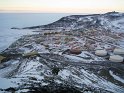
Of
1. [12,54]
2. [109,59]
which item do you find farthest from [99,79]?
[12,54]

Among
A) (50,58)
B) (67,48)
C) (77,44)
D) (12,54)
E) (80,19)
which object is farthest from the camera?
(80,19)

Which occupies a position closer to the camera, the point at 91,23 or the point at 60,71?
the point at 60,71

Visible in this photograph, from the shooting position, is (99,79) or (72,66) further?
(72,66)

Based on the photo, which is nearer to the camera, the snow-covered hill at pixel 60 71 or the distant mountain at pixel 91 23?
the snow-covered hill at pixel 60 71

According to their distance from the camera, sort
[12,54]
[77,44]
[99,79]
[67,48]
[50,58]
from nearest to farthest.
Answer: [99,79], [50,58], [12,54], [67,48], [77,44]

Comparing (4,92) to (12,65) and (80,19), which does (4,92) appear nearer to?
(12,65)

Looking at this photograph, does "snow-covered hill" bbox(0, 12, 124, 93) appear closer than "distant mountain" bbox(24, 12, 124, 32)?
Yes

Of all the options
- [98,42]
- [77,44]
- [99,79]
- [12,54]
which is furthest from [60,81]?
[98,42]

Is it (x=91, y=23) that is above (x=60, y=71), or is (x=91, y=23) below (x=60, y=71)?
above

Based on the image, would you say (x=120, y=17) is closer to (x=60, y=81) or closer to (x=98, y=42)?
(x=98, y=42)
